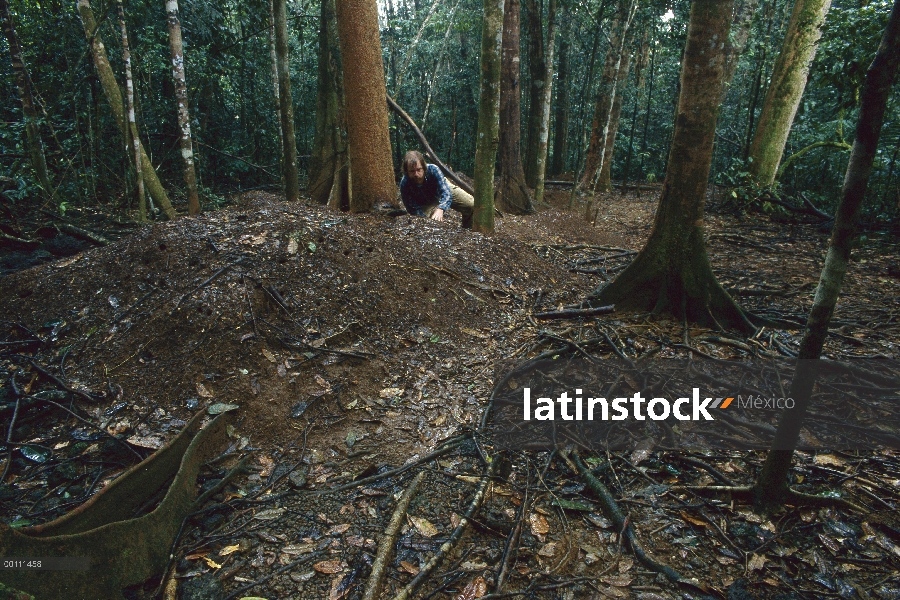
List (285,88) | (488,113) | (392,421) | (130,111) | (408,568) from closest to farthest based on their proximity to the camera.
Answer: (408,568) < (392,421) < (488,113) < (130,111) < (285,88)

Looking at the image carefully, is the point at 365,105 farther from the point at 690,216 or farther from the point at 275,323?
the point at 690,216

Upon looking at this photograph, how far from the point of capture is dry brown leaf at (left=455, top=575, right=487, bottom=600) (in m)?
2.13

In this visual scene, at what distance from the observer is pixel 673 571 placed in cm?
218

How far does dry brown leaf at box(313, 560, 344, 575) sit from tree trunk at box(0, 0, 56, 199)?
25.9 ft

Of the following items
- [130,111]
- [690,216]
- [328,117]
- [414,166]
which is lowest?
[690,216]

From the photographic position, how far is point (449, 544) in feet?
7.83

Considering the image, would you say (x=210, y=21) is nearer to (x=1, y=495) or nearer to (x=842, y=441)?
(x=1, y=495)

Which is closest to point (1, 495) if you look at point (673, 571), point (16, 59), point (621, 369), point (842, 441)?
point (673, 571)

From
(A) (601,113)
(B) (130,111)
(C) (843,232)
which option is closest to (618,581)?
(C) (843,232)

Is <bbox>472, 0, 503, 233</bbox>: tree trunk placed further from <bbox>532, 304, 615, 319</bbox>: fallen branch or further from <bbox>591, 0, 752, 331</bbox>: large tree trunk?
<bbox>591, 0, 752, 331</bbox>: large tree trunk

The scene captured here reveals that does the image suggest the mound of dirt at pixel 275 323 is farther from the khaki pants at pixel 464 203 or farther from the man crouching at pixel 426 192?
the khaki pants at pixel 464 203

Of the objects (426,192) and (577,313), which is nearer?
(577,313)

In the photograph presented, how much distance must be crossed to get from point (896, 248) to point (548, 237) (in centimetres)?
530

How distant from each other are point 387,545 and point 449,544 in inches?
12.4
